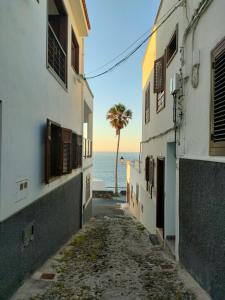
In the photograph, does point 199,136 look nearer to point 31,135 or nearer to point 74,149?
point 31,135

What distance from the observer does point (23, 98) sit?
4.81m

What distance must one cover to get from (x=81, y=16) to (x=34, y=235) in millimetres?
7156

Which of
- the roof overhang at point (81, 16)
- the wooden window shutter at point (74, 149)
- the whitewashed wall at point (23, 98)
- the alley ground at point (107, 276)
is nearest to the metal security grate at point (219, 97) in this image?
the alley ground at point (107, 276)

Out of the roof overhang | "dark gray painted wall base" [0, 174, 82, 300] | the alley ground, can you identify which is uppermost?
the roof overhang

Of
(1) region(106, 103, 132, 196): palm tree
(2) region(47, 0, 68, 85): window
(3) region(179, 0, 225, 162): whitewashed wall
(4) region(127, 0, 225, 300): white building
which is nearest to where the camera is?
(4) region(127, 0, 225, 300): white building

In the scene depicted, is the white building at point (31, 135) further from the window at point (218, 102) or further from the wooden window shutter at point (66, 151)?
the window at point (218, 102)

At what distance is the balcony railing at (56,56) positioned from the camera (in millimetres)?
6977

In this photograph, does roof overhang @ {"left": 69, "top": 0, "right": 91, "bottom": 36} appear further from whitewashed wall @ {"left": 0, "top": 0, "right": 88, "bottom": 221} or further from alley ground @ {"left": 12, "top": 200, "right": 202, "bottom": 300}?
alley ground @ {"left": 12, "top": 200, "right": 202, "bottom": 300}

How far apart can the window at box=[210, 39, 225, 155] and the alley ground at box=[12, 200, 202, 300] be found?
2.16 metres

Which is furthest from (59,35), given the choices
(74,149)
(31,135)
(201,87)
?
(201,87)

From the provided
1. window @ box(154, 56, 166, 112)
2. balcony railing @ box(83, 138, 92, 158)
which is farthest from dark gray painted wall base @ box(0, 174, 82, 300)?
balcony railing @ box(83, 138, 92, 158)

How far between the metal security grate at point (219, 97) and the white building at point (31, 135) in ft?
8.78

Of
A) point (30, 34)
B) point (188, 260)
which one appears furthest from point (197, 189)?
point (30, 34)

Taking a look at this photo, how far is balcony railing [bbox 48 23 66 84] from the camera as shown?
698cm
